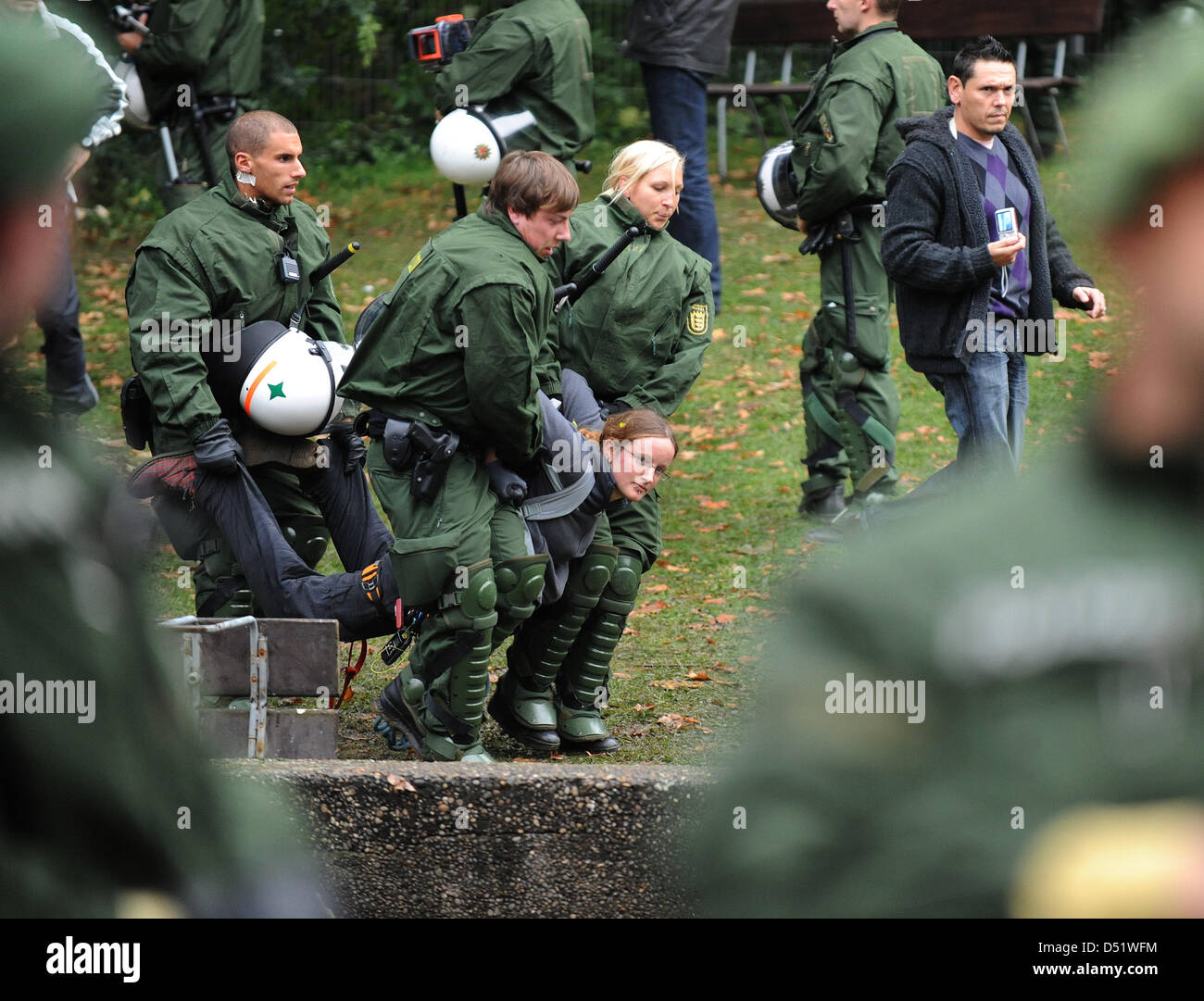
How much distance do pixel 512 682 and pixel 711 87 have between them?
876cm

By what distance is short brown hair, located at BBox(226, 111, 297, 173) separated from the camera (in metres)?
5.05

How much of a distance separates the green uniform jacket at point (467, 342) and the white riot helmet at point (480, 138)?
118 inches

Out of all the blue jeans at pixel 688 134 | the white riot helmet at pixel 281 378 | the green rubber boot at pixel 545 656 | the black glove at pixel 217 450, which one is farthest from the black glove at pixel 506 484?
the blue jeans at pixel 688 134

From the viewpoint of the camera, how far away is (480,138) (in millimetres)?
7395

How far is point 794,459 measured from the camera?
27.5 ft

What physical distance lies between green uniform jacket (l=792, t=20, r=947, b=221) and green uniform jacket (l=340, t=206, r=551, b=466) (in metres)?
2.58

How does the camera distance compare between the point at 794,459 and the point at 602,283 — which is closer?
the point at 602,283

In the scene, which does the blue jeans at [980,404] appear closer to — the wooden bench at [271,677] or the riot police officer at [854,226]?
the riot police officer at [854,226]

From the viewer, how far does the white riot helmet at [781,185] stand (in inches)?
279

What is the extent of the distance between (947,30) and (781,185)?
19.7ft

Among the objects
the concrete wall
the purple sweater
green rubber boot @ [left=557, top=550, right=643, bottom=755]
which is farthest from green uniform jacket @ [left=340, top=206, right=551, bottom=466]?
the purple sweater
